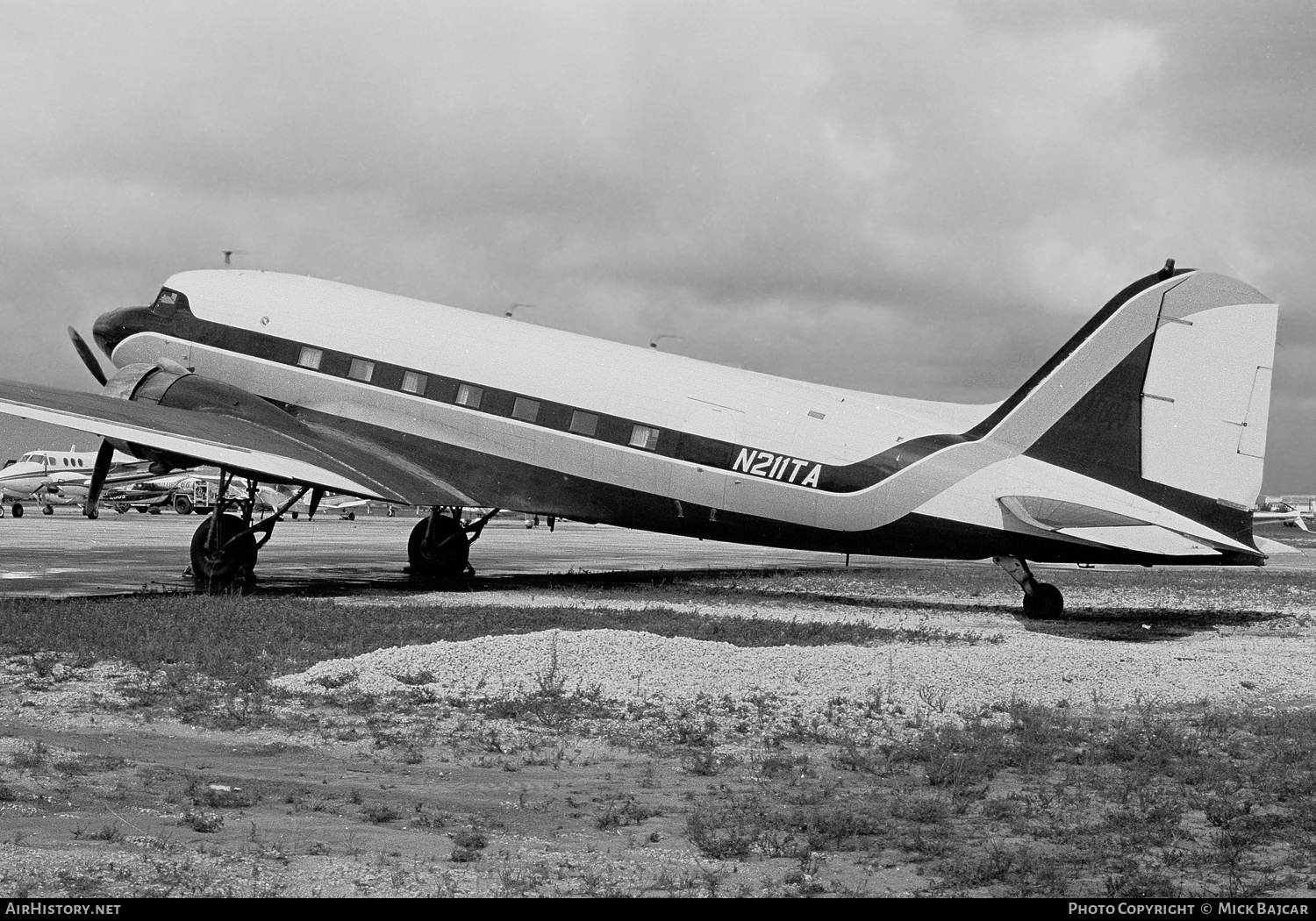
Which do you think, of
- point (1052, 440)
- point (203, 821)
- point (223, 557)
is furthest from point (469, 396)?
point (203, 821)

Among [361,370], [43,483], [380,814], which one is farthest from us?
[43,483]

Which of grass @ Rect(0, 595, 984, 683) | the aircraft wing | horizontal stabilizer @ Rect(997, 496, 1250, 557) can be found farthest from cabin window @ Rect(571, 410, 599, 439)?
horizontal stabilizer @ Rect(997, 496, 1250, 557)

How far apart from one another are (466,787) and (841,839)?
8.93ft

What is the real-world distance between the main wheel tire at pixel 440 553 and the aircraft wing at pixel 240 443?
12.0ft

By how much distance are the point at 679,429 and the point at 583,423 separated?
72.4 inches

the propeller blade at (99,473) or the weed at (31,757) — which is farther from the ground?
the propeller blade at (99,473)

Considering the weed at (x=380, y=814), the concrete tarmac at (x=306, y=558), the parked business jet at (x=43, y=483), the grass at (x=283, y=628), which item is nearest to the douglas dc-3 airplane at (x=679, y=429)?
the concrete tarmac at (x=306, y=558)

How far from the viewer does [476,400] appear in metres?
22.8

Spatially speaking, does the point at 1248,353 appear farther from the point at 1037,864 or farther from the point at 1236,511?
the point at 1037,864

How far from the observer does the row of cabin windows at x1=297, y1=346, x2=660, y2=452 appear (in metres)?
21.5

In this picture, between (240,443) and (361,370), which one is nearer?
(240,443)

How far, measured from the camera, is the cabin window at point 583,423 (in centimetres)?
2191

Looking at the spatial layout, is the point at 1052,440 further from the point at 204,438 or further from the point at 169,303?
the point at 169,303

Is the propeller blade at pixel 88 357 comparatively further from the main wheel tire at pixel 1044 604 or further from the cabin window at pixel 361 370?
the main wheel tire at pixel 1044 604
